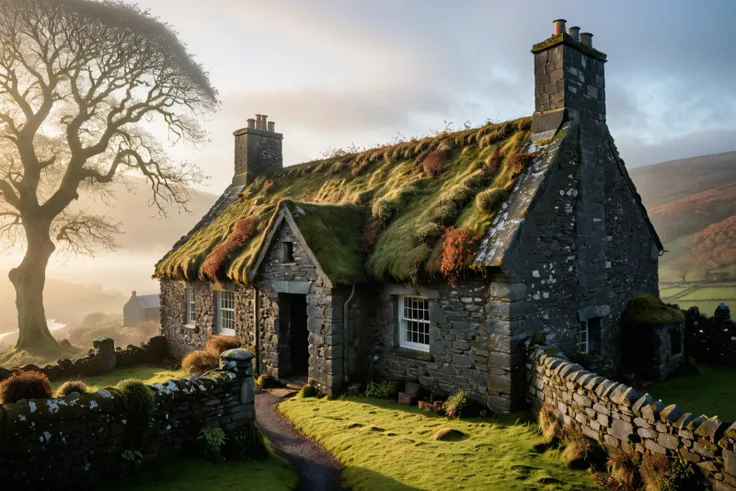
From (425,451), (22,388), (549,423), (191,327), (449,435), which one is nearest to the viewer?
(22,388)

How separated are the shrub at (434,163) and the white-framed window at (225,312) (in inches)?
354

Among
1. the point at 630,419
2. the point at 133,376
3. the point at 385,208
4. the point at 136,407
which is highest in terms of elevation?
the point at 385,208

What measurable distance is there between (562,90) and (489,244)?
18.0ft

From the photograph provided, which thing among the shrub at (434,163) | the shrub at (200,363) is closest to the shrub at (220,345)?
the shrub at (200,363)

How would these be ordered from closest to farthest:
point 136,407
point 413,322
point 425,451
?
point 136,407 → point 425,451 → point 413,322

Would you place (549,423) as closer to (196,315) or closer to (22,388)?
(22,388)

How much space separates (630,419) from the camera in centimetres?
767

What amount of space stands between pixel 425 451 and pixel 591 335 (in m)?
7.89

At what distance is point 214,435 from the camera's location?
8.70 metres

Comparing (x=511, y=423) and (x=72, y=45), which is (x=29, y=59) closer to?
(x=72, y=45)

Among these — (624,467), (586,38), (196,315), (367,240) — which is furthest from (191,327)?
(586,38)

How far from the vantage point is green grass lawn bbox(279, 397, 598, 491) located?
8.19 metres

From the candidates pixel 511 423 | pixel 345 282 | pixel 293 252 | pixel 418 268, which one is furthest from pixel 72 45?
pixel 511 423

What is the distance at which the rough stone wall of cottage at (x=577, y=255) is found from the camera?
11.6m
